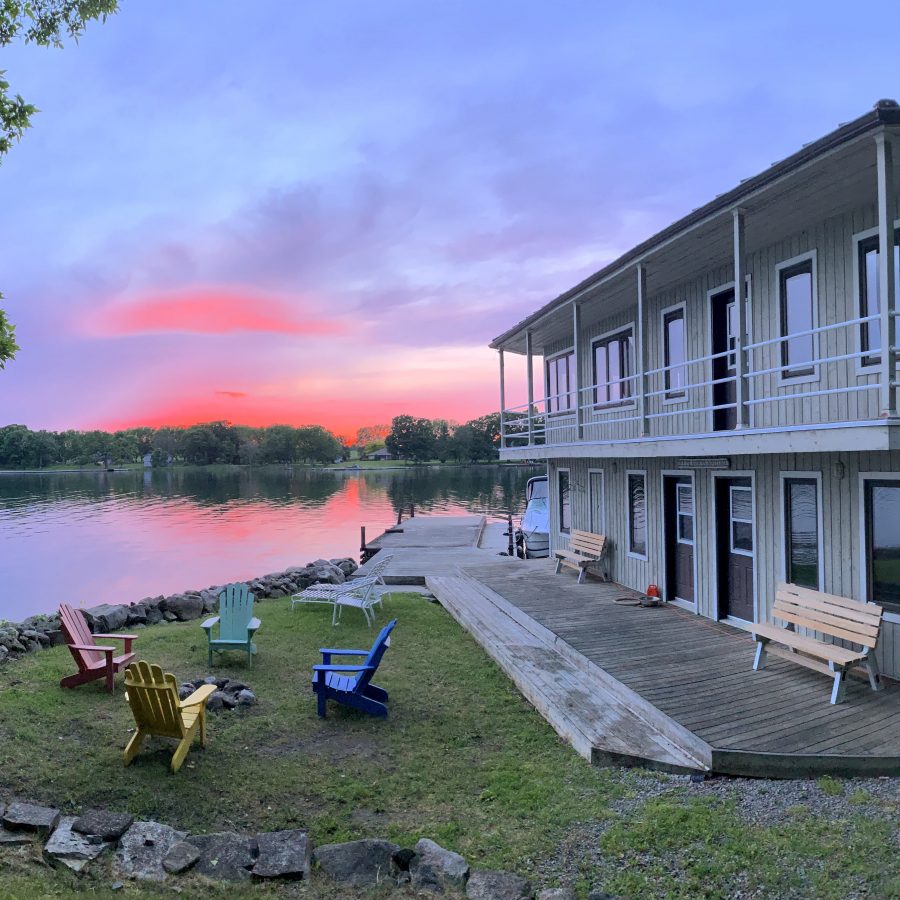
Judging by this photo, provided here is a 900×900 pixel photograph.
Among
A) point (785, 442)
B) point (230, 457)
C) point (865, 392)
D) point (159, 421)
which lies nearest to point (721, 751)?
point (785, 442)

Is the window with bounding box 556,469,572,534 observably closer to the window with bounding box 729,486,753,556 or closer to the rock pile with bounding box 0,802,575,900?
the window with bounding box 729,486,753,556

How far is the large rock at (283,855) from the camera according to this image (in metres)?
4.17

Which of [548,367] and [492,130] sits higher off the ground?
[492,130]

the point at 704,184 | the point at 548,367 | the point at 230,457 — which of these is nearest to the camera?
the point at 548,367

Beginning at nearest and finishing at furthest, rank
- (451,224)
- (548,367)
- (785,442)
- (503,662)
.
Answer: (785,442) → (503,662) → (548,367) → (451,224)

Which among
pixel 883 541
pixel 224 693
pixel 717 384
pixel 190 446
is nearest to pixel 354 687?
pixel 224 693

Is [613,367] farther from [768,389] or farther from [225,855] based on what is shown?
[225,855]

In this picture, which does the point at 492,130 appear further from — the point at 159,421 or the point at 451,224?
the point at 159,421

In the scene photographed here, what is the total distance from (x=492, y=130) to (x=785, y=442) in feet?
58.7

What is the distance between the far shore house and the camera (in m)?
6.61

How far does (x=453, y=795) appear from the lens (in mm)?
5434

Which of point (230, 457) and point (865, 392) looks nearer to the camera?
point (865, 392)

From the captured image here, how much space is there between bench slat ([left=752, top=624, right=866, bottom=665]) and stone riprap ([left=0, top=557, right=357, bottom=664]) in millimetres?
10830

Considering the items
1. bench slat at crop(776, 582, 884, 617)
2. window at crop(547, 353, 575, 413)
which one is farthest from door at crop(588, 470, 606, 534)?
bench slat at crop(776, 582, 884, 617)
